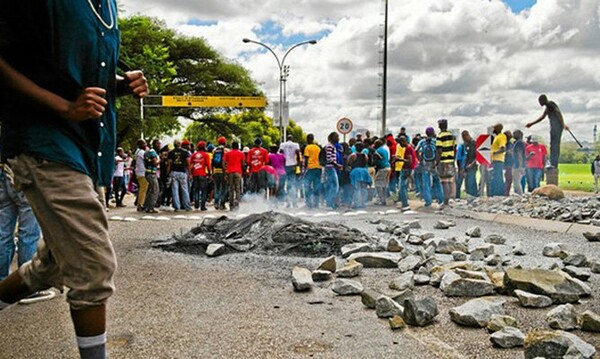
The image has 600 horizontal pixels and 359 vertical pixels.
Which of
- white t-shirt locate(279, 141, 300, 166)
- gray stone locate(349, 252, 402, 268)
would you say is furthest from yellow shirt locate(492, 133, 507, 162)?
gray stone locate(349, 252, 402, 268)

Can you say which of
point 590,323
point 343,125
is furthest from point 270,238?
point 343,125

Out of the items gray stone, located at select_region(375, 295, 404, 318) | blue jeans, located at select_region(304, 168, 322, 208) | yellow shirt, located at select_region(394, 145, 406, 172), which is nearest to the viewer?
gray stone, located at select_region(375, 295, 404, 318)

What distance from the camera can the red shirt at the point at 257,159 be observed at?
16.8 meters

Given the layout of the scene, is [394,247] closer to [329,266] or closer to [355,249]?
[355,249]

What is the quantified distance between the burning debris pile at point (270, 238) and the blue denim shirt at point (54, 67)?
16.8 feet

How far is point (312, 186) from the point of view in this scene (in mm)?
16656

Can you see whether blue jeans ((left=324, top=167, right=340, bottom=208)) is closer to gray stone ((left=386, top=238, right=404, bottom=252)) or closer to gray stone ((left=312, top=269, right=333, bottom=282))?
gray stone ((left=386, top=238, right=404, bottom=252))

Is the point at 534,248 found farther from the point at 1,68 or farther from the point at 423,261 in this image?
the point at 1,68

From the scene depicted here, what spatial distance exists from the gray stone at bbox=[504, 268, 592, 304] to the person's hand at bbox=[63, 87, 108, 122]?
3633 millimetres

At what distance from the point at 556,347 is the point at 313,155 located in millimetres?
13024

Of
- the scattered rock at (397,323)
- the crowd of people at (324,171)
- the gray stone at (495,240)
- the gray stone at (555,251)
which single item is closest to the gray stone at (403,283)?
the scattered rock at (397,323)

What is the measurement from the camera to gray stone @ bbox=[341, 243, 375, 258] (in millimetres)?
7289

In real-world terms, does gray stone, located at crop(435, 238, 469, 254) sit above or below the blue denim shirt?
below

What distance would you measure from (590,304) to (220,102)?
4364cm
